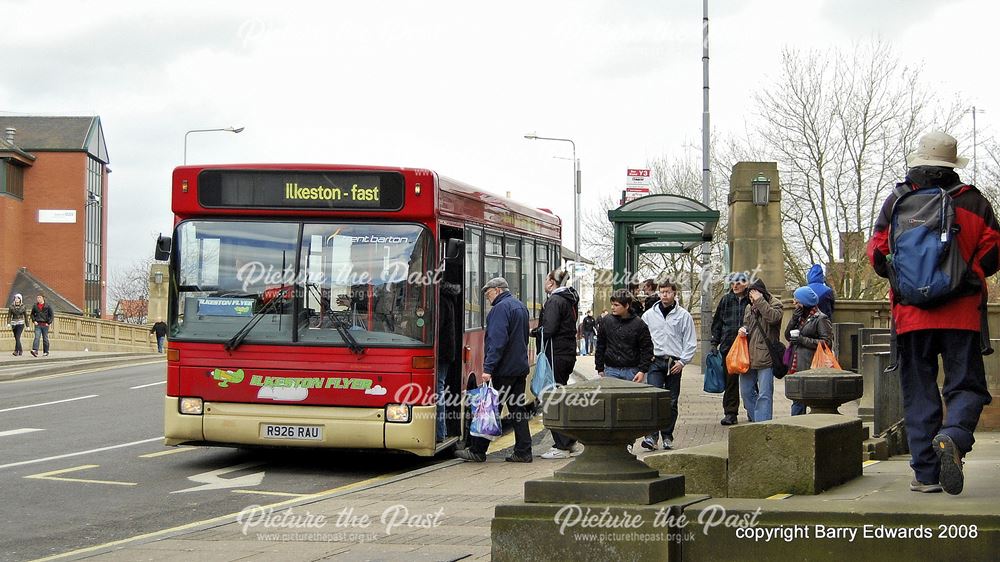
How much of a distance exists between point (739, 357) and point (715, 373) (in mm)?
1039

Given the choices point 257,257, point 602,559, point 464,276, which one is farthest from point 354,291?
point 602,559

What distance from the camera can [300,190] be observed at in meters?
12.2

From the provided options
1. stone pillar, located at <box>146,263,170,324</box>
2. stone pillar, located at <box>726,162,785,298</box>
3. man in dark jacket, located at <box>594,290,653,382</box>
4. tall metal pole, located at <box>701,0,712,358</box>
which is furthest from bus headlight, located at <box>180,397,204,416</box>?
stone pillar, located at <box>146,263,170,324</box>

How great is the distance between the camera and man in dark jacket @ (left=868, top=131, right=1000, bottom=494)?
6246mm

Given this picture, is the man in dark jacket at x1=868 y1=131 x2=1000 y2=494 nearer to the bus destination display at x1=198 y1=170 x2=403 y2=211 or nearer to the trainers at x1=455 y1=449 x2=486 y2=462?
the bus destination display at x1=198 y1=170 x2=403 y2=211

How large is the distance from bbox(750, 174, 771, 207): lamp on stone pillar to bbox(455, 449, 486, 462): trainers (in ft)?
50.0

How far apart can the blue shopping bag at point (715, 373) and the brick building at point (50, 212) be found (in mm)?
67039

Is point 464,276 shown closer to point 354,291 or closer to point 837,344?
point 354,291

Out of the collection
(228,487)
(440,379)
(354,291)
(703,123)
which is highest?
(703,123)

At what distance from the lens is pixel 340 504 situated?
9.74 meters

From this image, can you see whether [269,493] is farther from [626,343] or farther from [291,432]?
[626,343]

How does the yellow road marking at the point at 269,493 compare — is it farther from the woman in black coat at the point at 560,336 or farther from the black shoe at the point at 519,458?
the woman in black coat at the point at 560,336

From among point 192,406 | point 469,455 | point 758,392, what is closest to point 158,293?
point 758,392

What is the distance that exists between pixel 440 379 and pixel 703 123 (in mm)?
19369
